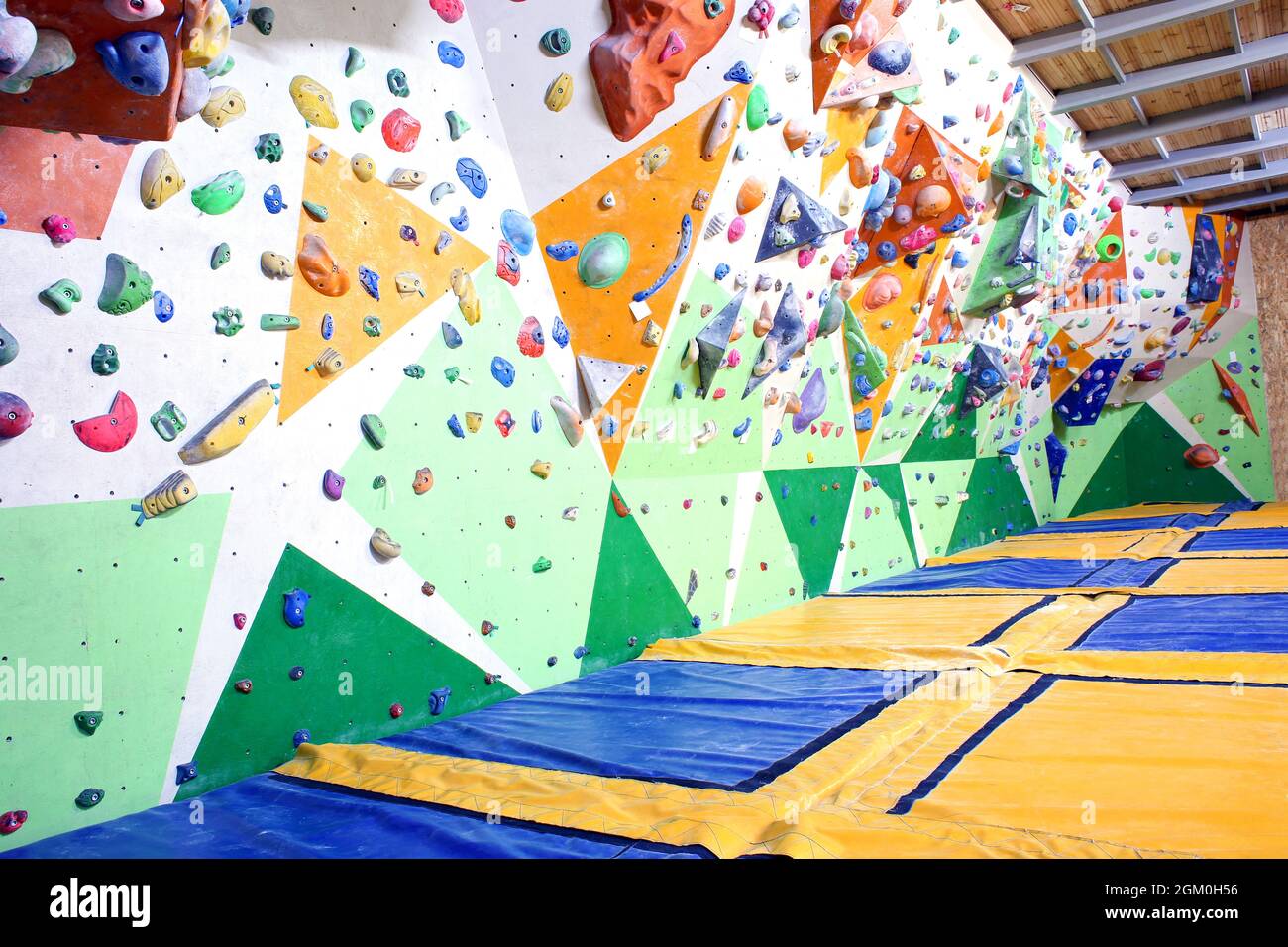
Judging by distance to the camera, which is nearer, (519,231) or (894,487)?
(519,231)

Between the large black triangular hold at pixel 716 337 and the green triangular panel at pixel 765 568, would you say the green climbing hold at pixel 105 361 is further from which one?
the green triangular panel at pixel 765 568

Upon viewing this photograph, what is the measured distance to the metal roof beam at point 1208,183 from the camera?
21.0 ft

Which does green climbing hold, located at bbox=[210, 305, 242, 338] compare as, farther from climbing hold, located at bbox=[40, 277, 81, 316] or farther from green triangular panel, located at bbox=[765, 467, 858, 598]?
green triangular panel, located at bbox=[765, 467, 858, 598]

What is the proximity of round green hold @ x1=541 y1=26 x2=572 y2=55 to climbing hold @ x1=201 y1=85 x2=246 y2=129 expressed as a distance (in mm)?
913

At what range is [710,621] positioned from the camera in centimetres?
411

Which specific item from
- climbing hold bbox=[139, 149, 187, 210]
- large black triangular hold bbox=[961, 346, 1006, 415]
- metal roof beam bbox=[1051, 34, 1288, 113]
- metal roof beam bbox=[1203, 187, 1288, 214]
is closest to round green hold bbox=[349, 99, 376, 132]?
climbing hold bbox=[139, 149, 187, 210]

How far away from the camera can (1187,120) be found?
5508 mm

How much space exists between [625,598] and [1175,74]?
4007mm

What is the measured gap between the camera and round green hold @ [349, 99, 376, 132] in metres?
2.40

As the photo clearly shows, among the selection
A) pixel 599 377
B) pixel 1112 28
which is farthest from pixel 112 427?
pixel 1112 28

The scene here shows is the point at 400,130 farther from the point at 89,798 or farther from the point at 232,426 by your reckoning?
the point at 89,798

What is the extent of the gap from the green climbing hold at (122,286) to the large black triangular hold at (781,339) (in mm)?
2586
